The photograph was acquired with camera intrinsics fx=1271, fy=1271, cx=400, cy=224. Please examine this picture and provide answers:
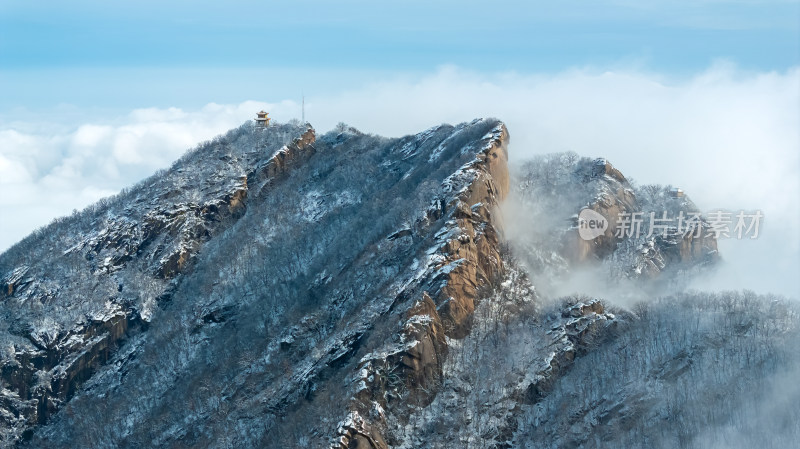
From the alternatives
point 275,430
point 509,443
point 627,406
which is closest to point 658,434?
point 627,406

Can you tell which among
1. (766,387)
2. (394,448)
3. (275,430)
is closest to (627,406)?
(766,387)

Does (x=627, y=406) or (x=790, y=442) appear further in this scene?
(x=627, y=406)

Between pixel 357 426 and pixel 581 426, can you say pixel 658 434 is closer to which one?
pixel 581 426

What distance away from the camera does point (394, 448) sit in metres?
195

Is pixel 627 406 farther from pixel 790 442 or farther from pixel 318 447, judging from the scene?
pixel 318 447

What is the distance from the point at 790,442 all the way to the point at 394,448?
2306 inches

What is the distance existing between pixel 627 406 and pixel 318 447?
4876 centimetres

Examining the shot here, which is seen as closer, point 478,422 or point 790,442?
point 790,442

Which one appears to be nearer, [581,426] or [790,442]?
[790,442]

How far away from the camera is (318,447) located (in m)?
189

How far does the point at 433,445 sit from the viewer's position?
196 metres

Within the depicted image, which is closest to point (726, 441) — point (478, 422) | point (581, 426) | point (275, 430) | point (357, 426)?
point (581, 426)

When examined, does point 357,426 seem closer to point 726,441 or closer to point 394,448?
point 394,448

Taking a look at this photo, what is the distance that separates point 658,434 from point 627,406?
26.5 feet
